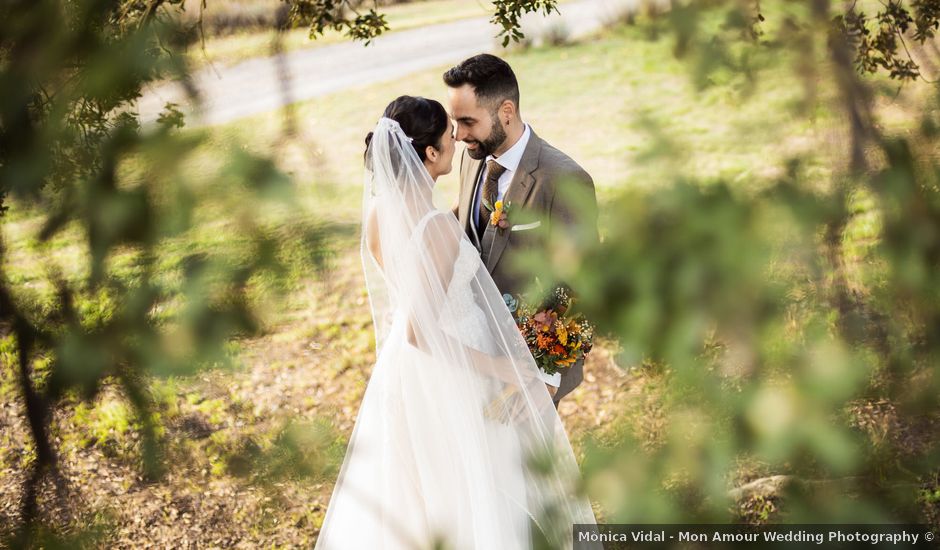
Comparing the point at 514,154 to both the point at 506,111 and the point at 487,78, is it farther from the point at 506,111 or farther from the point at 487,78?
the point at 487,78

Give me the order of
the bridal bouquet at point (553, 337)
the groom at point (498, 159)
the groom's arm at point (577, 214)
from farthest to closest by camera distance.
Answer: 1. the groom at point (498, 159)
2. the bridal bouquet at point (553, 337)
3. the groom's arm at point (577, 214)

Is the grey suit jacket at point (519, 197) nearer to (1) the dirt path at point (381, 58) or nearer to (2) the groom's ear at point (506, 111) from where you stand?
(2) the groom's ear at point (506, 111)

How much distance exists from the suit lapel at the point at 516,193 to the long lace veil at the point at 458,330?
0.10 metres

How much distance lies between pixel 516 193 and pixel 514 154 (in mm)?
183

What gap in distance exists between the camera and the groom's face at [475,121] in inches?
106

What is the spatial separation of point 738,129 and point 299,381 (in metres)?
4.26

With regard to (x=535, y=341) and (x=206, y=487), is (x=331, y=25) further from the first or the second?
(x=206, y=487)

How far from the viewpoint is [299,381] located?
5168mm

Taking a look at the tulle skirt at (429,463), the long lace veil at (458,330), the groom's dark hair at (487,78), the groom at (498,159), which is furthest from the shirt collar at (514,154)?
the tulle skirt at (429,463)

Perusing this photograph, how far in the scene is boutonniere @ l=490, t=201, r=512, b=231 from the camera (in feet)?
8.16

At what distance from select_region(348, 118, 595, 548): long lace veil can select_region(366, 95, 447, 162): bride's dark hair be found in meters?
0.04

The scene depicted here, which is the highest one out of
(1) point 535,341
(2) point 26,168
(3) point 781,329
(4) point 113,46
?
(4) point 113,46

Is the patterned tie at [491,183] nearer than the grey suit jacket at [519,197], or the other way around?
the grey suit jacket at [519,197]

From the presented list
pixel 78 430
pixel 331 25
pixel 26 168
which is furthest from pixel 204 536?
pixel 26 168
